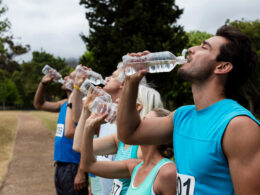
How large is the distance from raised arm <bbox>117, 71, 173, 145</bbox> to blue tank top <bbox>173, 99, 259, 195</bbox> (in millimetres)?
203

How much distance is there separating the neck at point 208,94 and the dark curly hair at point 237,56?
0.20 ft

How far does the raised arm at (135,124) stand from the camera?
1665 millimetres

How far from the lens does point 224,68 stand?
1672 mm

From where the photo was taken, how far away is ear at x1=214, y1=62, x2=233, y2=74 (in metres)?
1.67

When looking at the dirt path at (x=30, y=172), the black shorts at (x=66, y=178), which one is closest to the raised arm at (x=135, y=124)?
the black shorts at (x=66, y=178)

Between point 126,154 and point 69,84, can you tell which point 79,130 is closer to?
point 126,154

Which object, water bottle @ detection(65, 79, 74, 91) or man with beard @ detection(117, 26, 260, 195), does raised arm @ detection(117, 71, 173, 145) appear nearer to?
man with beard @ detection(117, 26, 260, 195)

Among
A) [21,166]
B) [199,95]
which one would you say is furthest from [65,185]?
[21,166]

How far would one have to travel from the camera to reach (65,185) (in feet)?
12.2

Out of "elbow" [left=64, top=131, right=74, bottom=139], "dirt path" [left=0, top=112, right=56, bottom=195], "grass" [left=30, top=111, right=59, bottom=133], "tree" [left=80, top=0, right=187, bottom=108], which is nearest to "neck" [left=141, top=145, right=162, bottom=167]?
"elbow" [left=64, top=131, right=74, bottom=139]

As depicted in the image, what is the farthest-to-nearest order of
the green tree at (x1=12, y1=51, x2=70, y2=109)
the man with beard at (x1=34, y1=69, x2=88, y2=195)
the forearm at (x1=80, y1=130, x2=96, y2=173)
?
the green tree at (x1=12, y1=51, x2=70, y2=109) → the man with beard at (x1=34, y1=69, x2=88, y2=195) → the forearm at (x1=80, y1=130, x2=96, y2=173)

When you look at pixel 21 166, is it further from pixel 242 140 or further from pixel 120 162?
pixel 242 140

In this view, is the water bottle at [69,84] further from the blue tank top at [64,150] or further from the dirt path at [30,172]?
the dirt path at [30,172]

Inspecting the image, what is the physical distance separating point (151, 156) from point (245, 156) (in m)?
0.88
